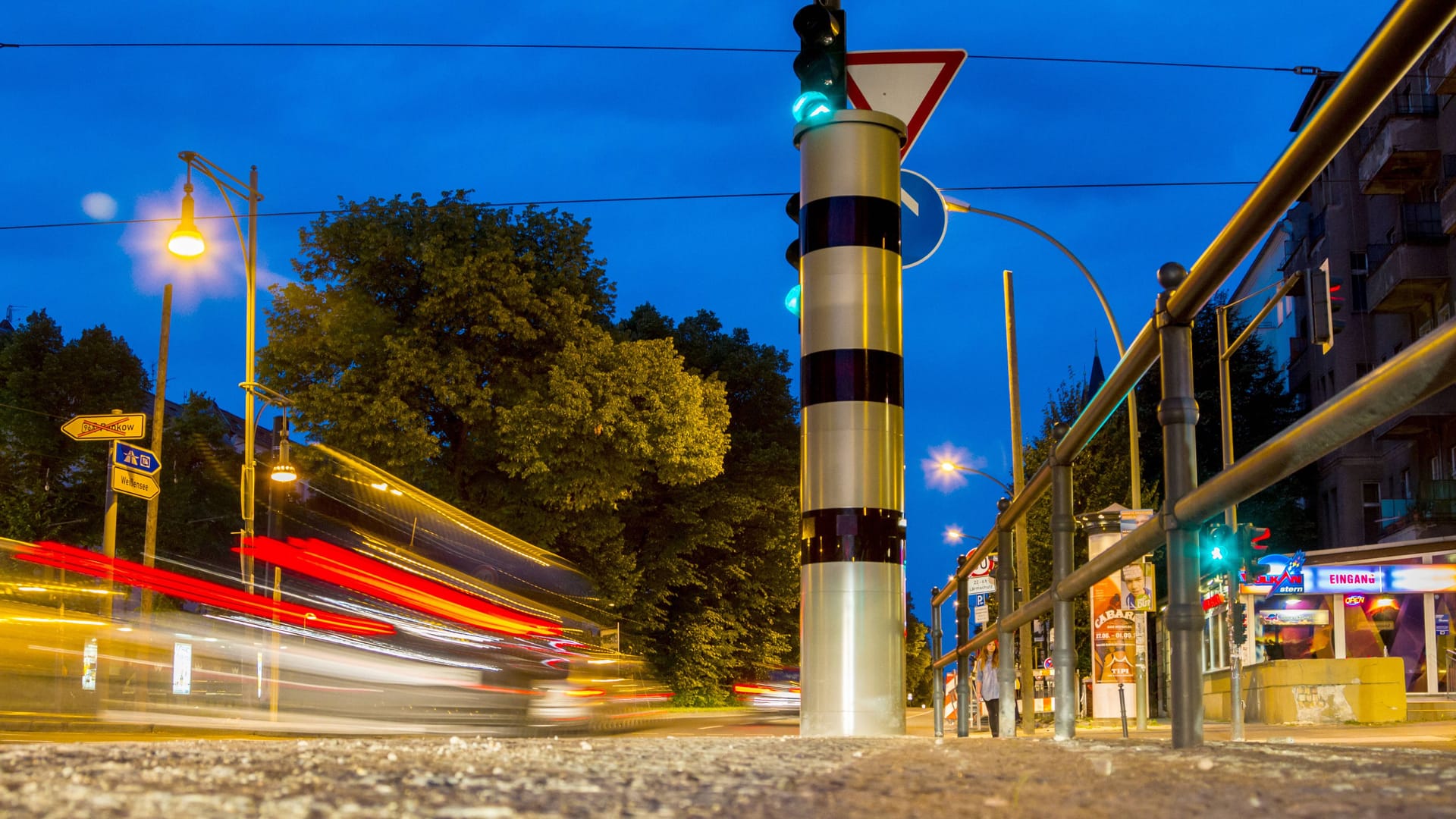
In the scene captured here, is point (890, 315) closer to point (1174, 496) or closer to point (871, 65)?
point (871, 65)

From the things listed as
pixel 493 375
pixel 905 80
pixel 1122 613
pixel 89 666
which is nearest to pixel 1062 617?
pixel 905 80

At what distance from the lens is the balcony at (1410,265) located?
34.4 meters

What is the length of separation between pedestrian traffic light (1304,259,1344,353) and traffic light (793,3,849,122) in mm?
2597

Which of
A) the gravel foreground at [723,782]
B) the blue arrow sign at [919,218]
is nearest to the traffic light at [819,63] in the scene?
the blue arrow sign at [919,218]

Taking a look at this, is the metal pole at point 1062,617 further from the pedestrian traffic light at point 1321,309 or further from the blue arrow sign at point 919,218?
the blue arrow sign at point 919,218

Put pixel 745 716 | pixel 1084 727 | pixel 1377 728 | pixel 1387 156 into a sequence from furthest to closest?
1. pixel 745 716
2. pixel 1387 156
3. pixel 1084 727
4. pixel 1377 728

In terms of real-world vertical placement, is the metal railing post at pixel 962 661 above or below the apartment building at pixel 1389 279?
below

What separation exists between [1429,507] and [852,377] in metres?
31.0

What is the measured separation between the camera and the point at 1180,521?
3.69 metres

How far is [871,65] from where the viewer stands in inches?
309

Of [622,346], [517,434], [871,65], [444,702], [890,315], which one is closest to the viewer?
[890,315]

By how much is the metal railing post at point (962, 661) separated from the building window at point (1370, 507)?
34.3 meters

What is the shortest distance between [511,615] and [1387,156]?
28212 millimetres

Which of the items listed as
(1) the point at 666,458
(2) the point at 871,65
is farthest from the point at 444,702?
(1) the point at 666,458
